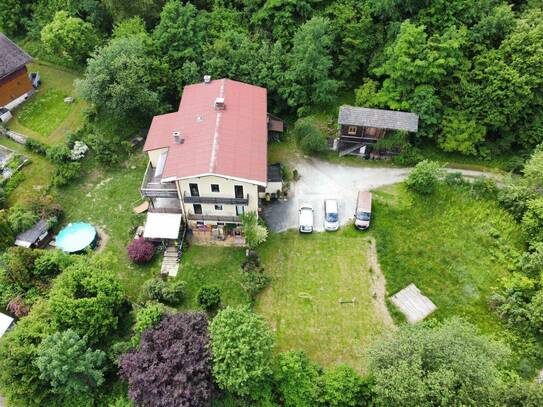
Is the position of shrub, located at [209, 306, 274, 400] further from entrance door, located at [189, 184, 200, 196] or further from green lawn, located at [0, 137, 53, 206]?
green lawn, located at [0, 137, 53, 206]

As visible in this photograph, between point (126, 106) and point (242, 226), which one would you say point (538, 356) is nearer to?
point (242, 226)

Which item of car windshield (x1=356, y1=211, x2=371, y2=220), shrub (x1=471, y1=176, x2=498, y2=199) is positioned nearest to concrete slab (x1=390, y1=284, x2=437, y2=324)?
car windshield (x1=356, y1=211, x2=371, y2=220)

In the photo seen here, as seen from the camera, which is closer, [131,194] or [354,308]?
[354,308]

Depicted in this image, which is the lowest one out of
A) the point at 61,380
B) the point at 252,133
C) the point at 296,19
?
the point at 61,380

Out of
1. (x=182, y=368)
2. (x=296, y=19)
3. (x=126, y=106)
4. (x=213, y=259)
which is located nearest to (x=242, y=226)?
(x=213, y=259)

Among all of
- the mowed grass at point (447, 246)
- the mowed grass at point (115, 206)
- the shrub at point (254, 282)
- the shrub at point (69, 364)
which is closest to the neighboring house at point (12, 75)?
the mowed grass at point (115, 206)

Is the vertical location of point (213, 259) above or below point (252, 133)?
below

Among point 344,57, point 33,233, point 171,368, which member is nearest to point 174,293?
point 171,368
